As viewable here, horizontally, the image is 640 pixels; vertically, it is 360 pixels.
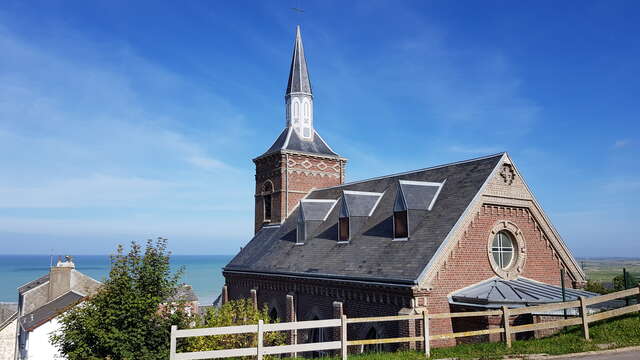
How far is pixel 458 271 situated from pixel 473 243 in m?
1.47

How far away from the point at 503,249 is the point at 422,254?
15.0ft

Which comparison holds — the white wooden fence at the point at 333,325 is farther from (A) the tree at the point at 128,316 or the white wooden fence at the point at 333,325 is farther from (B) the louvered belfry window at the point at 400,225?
(B) the louvered belfry window at the point at 400,225

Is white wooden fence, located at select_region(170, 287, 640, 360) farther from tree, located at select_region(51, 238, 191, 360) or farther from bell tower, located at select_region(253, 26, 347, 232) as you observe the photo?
bell tower, located at select_region(253, 26, 347, 232)

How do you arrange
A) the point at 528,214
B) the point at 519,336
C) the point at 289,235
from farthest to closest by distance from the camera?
1. the point at 289,235
2. the point at 528,214
3. the point at 519,336

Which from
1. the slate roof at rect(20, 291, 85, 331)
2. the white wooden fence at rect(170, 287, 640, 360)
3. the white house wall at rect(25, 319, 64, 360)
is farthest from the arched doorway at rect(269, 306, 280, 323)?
the white house wall at rect(25, 319, 64, 360)

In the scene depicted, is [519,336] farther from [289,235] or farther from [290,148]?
[290,148]

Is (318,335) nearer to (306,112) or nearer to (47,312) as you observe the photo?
(306,112)

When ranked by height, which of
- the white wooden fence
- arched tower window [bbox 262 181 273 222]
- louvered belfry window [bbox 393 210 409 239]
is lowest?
the white wooden fence

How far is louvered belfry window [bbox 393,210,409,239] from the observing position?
71.2 feet

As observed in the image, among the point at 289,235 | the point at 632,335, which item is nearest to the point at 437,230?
the point at 632,335

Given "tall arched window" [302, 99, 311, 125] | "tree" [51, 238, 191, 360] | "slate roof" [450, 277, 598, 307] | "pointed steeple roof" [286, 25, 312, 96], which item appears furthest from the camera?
"pointed steeple roof" [286, 25, 312, 96]

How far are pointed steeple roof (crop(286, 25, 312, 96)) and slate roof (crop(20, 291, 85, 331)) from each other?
22.2 metres

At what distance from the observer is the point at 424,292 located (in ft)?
59.9

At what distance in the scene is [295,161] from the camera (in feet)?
120
